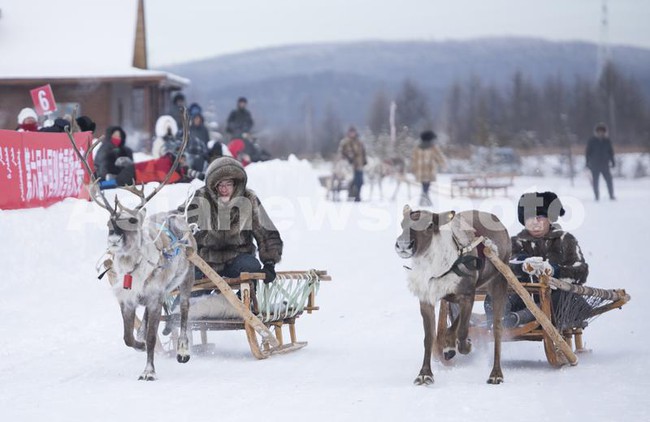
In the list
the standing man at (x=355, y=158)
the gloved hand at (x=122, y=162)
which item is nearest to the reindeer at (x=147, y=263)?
the gloved hand at (x=122, y=162)

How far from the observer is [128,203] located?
14.8 meters

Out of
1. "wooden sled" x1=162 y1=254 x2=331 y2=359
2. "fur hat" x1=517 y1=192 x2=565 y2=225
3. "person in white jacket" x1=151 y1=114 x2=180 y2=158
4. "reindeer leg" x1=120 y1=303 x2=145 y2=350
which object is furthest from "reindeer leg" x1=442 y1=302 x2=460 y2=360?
"person in white jacket" x1=151 y1=114 x2=180 y2=158

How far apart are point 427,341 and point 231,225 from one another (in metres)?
2.47

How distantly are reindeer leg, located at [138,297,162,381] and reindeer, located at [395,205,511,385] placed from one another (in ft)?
6.33

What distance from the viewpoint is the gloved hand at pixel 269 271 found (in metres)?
9.65

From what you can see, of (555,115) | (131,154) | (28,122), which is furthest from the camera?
(555,115)

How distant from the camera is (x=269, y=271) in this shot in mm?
9742

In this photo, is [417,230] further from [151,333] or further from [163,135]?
[163,135]

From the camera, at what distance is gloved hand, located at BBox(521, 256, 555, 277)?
898 centimetres

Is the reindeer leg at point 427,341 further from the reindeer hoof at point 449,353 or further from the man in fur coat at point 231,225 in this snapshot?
the man in fur coat at point 231,225

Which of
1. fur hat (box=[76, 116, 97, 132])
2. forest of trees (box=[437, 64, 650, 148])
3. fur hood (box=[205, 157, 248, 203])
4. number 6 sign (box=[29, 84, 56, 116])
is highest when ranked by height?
number 6 sign (box=[29, 84, 56, 116])

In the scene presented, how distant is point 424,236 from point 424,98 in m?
110

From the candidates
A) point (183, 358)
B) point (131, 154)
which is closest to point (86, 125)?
point (131, 154)

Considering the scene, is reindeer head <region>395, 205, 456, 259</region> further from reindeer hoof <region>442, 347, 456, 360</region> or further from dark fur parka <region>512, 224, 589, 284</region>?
dark fur parka <region>512, 224, 589, 284</region>
